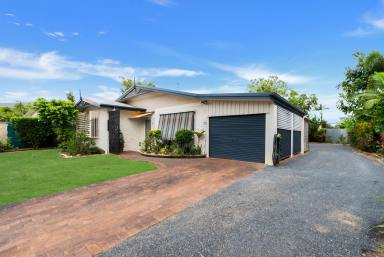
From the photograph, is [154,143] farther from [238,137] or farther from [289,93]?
[289,93]

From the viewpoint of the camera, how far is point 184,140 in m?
10.5

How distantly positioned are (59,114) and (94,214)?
472 inches

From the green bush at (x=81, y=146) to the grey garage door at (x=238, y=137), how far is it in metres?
7.38

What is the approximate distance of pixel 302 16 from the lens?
998 centimetres

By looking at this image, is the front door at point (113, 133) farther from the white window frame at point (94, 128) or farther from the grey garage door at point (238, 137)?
the grey garage door at point (238, 137)

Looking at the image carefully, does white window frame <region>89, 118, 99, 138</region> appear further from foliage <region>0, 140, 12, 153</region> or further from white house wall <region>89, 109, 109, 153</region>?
foliage <region>0, 140, 12, 153</region>

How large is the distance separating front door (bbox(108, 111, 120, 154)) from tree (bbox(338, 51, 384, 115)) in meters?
20.4

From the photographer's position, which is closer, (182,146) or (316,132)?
(182,146)

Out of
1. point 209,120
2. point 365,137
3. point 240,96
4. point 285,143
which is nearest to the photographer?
point 240,96

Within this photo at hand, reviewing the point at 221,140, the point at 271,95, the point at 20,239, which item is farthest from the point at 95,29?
the point at 20,239

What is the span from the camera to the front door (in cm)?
1199

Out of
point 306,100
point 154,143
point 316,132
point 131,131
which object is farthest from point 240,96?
point 306,100

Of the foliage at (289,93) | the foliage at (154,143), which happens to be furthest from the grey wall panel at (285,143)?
the foliage at (289,93)

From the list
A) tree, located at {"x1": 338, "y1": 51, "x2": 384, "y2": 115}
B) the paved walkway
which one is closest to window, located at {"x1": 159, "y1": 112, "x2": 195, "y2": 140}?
the paved walkway
